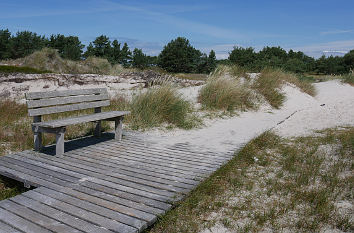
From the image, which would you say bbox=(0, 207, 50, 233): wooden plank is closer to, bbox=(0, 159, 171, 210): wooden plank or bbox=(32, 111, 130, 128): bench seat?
bbox=(0, 159, 171, 210): wooden plank

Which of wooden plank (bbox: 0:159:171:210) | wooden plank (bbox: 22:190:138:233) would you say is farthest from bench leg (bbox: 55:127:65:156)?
A: wooden plank (bbox: 22:190:138:233)

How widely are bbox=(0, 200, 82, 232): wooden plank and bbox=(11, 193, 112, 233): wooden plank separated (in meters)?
0.04

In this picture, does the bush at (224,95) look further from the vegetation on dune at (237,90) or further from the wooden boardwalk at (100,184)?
the wooden boardwalk at (100,184)

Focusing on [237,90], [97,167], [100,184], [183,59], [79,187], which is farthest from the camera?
[183,59]

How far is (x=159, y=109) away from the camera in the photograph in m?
7.37

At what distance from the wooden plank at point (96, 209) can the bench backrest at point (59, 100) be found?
1568mm

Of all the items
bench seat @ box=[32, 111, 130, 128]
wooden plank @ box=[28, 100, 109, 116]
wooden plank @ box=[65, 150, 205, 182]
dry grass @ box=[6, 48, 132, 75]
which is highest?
dry grass @ box=[6, 48, 132, 75]

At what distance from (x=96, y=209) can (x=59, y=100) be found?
254 cm

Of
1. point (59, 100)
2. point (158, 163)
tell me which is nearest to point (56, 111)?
point (59, 100)

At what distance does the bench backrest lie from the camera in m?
4.51

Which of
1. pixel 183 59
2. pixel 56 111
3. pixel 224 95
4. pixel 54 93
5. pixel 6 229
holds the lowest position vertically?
pixel 6 229

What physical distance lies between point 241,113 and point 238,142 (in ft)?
12.4

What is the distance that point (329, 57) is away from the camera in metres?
40.7

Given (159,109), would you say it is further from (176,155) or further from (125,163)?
(125,163)
